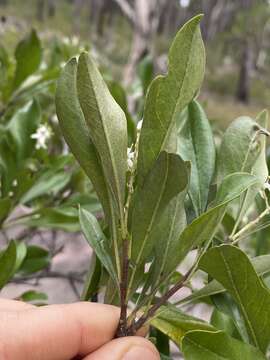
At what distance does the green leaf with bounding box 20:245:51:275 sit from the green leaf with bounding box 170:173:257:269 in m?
0.63

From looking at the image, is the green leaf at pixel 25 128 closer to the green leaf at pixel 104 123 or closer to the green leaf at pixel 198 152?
the green leaf at pixel 198 152

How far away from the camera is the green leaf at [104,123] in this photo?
0.64 m

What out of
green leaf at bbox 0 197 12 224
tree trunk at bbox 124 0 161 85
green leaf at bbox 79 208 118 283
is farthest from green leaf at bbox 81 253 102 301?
tree trunk at bbox 124 0 161 85

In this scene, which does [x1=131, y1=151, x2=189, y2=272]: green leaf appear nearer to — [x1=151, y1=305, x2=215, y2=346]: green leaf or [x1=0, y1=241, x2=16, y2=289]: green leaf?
[x1=151, y1=305, x2=215, y2=346]: green leaf

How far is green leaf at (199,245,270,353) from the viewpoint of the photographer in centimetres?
64

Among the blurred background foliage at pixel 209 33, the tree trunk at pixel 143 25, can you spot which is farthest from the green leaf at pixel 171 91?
the blurred background foliage at pixel 209 33

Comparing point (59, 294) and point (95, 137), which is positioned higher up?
point (95, 137)

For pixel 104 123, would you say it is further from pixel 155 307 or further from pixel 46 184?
pixel 46 184

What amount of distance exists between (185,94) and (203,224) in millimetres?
141

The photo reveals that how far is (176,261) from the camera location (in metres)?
0.71

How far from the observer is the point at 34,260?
129 centimetres

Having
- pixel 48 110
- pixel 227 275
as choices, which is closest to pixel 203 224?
pixel 227 275

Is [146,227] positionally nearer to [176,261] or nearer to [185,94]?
[176,261]

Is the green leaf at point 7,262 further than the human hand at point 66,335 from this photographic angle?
Yes
